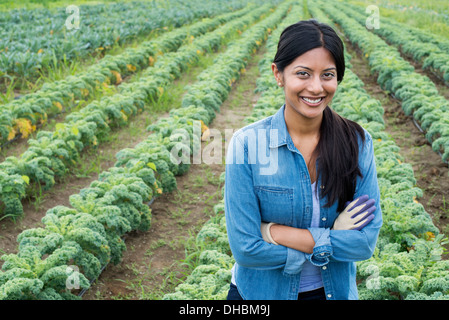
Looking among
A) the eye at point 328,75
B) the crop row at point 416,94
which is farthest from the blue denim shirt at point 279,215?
→ the crop row at point 416,94

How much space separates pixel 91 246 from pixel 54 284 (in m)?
0.47

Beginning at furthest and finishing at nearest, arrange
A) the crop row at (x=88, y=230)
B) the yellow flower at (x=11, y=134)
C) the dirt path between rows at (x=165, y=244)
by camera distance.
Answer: the yellow flower at (x=11, y=134)
the dirt path between rows at (x=165, y=244)
the crop row at (x=88, y=230)

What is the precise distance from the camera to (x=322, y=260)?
187cm

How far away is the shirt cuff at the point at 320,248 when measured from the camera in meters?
1.83

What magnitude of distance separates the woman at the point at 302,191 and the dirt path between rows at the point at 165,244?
7.04ft

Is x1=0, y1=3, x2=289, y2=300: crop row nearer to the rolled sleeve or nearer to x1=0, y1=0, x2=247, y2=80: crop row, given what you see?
the rolled sleeve

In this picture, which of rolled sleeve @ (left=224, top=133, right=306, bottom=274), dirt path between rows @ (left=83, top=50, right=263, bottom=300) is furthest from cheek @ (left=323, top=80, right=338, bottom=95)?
dirt path between rows @ (left=83, top=50, right=263, bottom=300)

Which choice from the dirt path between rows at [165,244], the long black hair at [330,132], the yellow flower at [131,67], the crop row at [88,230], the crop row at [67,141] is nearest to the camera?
the long black hair at [330,132]

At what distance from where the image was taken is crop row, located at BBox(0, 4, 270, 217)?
4840mm

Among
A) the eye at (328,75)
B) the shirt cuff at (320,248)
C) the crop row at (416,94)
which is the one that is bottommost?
the crop row at (416,94)

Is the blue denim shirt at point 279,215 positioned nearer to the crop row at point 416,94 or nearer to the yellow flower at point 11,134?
the crop row at point 416,94

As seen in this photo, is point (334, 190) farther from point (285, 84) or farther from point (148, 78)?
point (148, 78)

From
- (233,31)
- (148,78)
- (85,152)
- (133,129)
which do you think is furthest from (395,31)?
(85,152)

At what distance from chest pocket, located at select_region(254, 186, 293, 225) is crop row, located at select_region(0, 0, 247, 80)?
27.4ft
